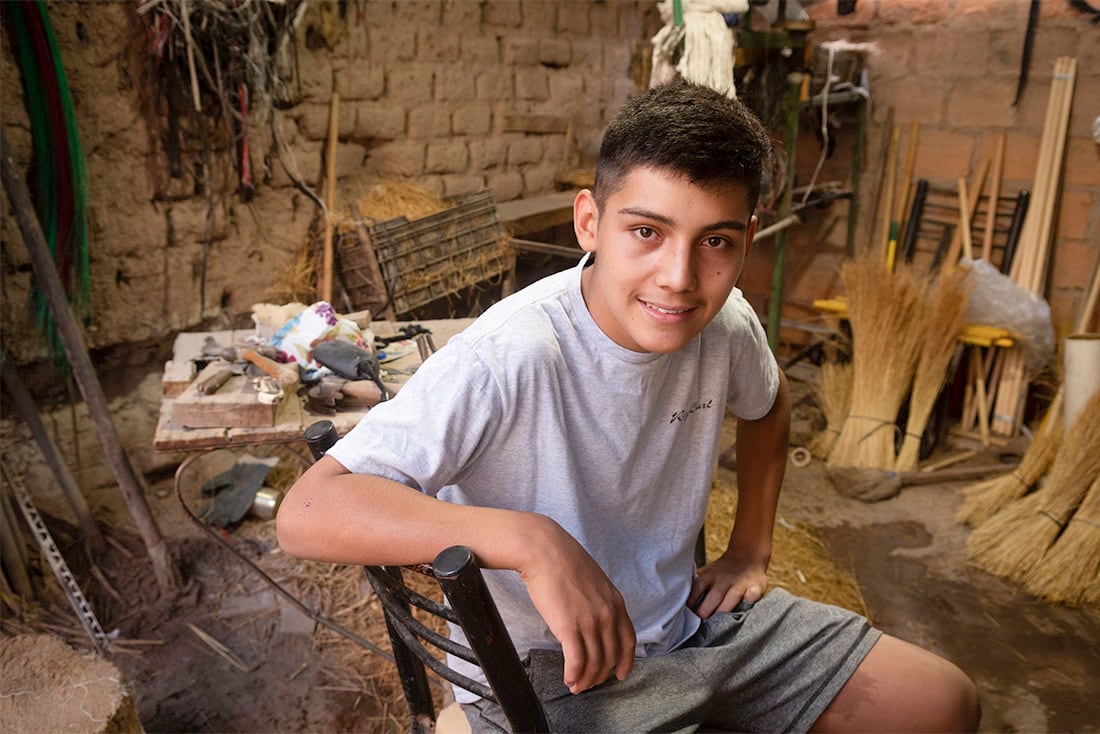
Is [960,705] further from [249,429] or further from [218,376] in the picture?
[218,376]

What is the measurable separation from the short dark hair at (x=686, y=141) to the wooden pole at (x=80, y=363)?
2196 millimetres

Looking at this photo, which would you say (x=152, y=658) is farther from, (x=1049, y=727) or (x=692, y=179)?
(x=1049, y=727)

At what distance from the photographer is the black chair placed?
35.4 inches

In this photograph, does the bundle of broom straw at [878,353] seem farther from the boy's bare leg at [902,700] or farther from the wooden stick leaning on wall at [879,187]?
the boy's bare leg at [902,700]

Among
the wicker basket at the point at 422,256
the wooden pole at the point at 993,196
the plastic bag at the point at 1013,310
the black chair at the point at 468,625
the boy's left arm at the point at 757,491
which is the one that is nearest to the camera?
the black chair at the point at 468,625

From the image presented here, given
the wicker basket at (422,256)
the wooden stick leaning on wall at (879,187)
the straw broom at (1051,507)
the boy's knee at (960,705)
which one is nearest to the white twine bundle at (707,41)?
the wicker basket at (422,256)

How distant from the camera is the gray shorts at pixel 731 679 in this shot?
126 centimetres

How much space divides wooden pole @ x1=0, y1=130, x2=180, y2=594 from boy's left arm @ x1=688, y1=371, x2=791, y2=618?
2.20 metres

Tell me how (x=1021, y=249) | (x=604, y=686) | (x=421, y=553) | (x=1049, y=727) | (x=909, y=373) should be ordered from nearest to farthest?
(x=421, y=553) < (x=604, y=686) < (x=1049, y=727) < (x=909, y=373) < (x=1021, y=249)

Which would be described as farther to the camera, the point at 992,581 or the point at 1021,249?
Result: the point at 1021,249

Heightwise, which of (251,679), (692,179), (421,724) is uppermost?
(692,179)

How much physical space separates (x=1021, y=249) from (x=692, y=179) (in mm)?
4015

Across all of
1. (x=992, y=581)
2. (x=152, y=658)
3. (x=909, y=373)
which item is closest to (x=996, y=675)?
(x=992, y=581)

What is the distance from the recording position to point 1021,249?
438 centimetres
